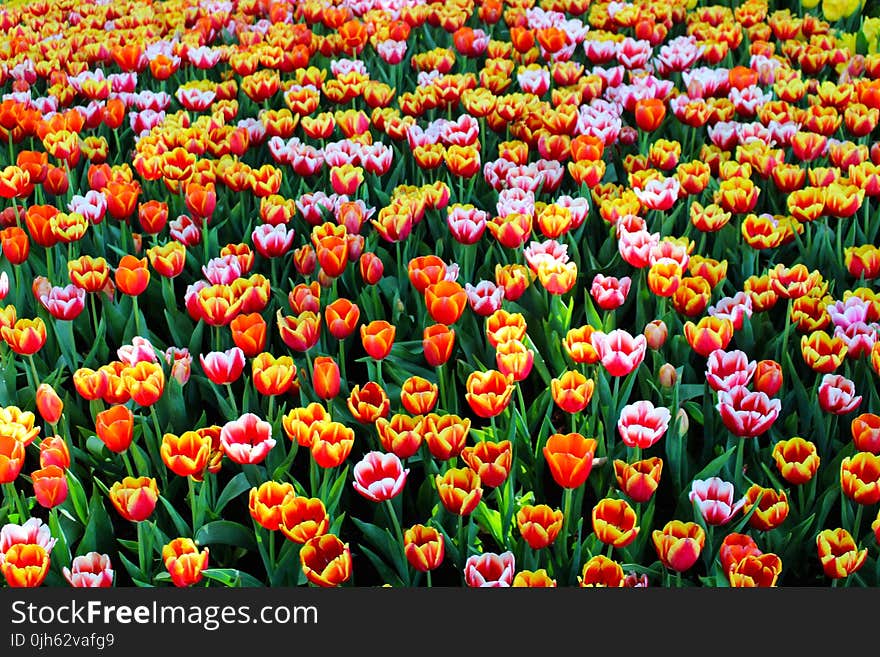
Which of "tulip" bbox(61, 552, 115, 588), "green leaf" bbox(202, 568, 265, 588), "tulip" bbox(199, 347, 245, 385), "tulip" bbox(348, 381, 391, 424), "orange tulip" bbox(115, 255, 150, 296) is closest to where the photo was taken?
"tulip" bbox(61, 552, 115, 588)

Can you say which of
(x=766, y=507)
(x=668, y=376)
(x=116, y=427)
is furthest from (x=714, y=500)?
(x=116, y=427)

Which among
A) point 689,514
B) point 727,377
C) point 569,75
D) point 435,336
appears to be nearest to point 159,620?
point 435,336

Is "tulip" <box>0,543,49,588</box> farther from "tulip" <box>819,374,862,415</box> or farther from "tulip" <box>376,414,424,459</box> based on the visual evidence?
"tulip" <box>819,374,862,415</box>

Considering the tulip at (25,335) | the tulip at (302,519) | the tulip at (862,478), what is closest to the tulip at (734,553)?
the tulip at (862,478)

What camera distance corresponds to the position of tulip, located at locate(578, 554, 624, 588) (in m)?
1.82

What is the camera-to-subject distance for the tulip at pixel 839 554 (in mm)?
1817

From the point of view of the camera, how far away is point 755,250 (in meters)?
2.89

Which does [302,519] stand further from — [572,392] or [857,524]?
[857,524]

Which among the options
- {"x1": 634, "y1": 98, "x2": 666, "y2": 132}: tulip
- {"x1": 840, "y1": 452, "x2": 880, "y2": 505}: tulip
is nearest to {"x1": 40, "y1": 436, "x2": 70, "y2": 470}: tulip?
{"x1": 840, "y1": 452, "x2": 880, "y2": 505}: tulip

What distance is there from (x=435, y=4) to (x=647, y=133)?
1530 millimetres

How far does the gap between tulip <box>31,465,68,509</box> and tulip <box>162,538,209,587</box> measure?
23cm

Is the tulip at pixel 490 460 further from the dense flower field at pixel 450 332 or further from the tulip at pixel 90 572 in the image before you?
the tulip at pixel 90 572

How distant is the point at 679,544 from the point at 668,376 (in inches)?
22.9

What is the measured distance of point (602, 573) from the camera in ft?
5.98
